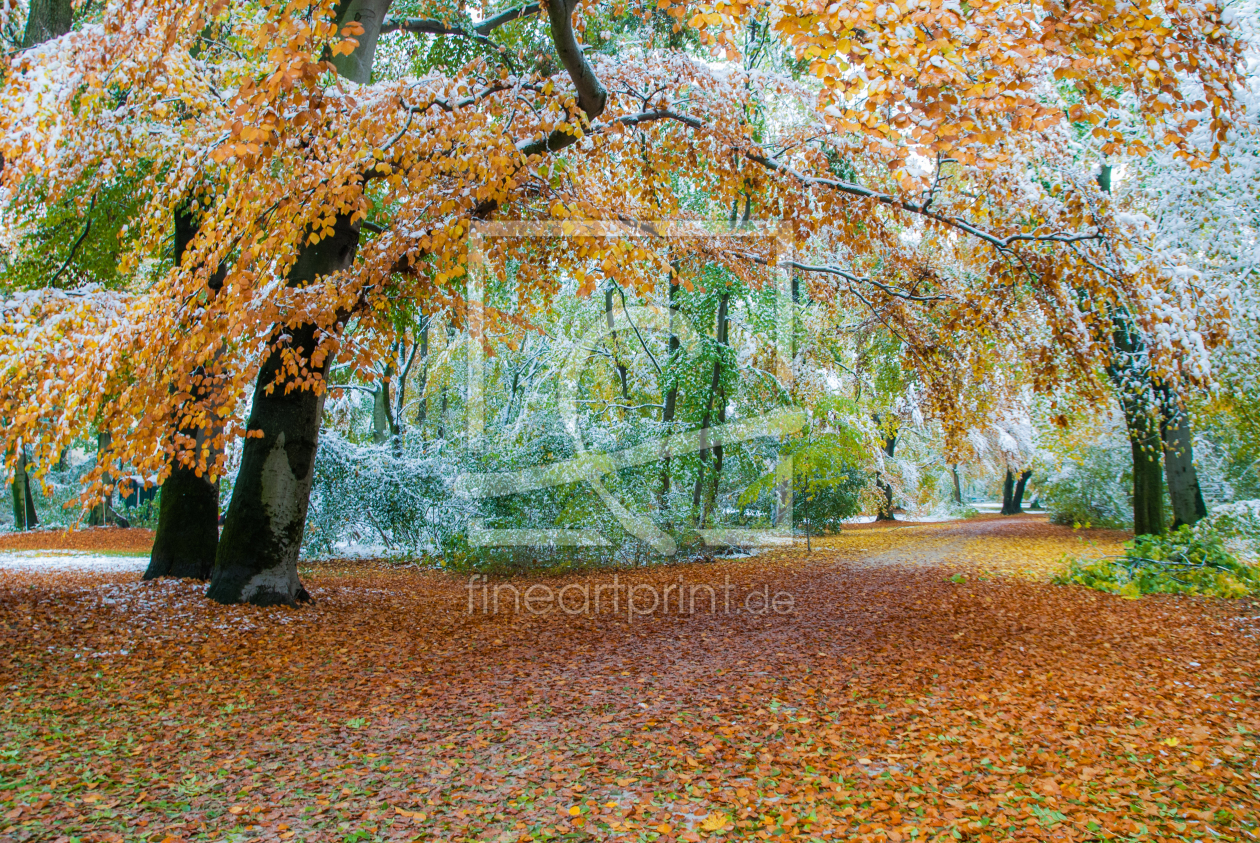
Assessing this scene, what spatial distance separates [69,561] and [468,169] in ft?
31.1

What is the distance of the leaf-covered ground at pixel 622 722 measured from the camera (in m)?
2.76

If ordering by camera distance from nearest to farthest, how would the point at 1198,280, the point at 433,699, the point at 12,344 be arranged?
the point at 433,699
the point at 12,344
the point at 1198,280

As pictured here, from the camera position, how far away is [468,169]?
17.1 feet

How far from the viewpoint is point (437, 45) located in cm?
805

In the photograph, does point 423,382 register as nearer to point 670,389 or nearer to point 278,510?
point 670,389

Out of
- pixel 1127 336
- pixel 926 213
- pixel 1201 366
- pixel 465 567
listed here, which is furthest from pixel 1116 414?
pixel 465 567

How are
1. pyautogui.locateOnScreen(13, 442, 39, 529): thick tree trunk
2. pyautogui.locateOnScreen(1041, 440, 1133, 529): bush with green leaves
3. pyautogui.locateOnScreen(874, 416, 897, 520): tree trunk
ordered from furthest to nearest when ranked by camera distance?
pyautogui.locateOnScreen(874, 416, 897, 520): tree trunk, pyautogui.locateOnScreen(13, 442, 39, 529): thick tree trunk, pyautogui.locateOnScreen(1041, 440, 1133, 529): bush with green leaves

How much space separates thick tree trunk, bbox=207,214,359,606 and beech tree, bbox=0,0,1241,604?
0.8 inches

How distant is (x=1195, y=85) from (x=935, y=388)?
4.44 metres

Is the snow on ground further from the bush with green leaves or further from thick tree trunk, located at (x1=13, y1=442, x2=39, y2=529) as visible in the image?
the bush with green leaves

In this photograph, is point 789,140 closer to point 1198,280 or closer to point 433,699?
point 1198,280

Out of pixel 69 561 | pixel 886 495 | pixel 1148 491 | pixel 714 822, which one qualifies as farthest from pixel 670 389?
pixel 886 495
